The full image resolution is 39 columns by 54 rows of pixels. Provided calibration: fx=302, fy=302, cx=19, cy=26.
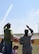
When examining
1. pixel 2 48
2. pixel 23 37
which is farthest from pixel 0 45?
pixel 23 37

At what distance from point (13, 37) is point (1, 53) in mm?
1018

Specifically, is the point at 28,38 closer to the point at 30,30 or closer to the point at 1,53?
the point at 30,30

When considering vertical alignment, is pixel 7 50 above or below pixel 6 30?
below

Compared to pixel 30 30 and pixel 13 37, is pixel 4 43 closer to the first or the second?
pixel 13 37

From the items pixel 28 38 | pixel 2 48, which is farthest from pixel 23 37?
pixel 2 48

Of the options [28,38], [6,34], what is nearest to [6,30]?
[6,34]

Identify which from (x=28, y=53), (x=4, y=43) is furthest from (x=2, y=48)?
(x=28, y=53)

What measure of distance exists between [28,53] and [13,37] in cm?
104

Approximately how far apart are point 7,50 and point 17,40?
2.76 feet

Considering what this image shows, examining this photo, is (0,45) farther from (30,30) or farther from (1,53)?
(30,30)

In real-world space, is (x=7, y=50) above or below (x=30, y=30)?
below

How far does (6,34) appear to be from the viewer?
525 inches

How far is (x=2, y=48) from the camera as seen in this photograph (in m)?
13.5

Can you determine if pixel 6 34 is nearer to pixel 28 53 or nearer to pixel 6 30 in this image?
pixel 6 30
